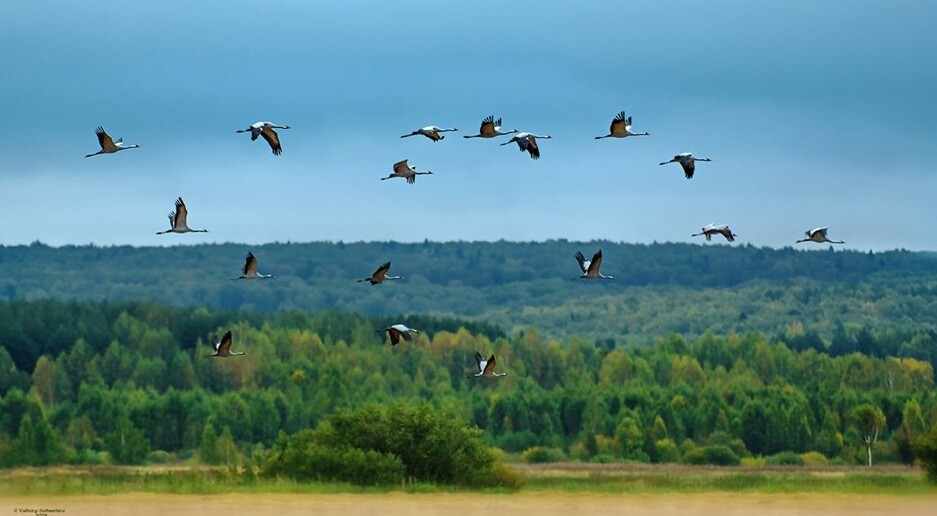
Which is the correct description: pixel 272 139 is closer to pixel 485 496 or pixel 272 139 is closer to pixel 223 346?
pixel 223 346

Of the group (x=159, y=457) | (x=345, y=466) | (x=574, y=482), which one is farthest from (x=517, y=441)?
(x=345, y=466)

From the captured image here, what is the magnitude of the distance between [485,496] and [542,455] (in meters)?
63.1

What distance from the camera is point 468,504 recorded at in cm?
6931

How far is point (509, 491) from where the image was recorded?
3017 inches

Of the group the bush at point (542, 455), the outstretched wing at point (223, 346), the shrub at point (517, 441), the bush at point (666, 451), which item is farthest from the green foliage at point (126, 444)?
the outstretched wing at point (223, 346)

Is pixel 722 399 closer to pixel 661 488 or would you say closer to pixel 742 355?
pixel 742 355

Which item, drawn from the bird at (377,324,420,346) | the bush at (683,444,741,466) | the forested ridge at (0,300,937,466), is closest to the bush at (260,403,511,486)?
the bird at (377,324,420,346)

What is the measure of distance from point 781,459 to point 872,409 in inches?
516

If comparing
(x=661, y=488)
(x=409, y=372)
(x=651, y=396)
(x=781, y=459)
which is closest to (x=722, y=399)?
(x=651, y=396)

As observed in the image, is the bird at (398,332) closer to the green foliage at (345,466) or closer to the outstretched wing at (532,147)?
the outstretched wing at (532,147)

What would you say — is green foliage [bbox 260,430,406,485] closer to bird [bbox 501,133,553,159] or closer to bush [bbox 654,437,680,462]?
bird [bbox 501,133,553,159]

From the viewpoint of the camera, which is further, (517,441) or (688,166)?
(517,441)

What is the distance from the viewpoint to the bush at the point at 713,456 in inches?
5108

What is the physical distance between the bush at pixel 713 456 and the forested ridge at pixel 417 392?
135 mm
